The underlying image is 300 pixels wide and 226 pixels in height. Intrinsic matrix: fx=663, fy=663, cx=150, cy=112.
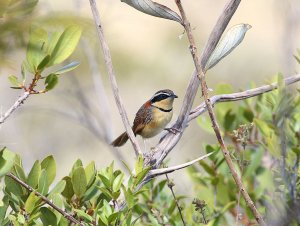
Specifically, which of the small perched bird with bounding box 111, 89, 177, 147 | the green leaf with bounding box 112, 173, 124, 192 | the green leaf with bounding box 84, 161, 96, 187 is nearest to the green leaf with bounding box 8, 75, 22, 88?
the green leaf with bounding box 84, 161, 96, 187

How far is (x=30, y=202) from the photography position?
2145mm

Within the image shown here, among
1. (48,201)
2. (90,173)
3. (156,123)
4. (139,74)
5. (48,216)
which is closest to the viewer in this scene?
(48,201)

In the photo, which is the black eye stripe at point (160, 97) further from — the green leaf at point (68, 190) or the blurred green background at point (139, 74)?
the green leaf at point (68, 190)

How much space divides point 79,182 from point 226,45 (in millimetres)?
690

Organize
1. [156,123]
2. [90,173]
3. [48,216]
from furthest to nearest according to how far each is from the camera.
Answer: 1. [156,123]
2. [90,173]
3. [48,216]

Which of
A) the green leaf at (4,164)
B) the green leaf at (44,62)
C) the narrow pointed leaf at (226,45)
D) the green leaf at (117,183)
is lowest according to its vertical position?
the green leaf at (117,183)

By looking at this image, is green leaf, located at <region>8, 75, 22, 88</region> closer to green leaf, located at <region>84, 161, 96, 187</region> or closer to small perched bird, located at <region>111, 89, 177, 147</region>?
green leaf, located at <region>84, 161, 96, 187</region>

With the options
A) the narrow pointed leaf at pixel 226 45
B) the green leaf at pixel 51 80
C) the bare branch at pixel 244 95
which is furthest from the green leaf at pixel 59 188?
the narrow pointed leaf at pixel 226 45

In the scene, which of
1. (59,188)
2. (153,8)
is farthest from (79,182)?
(153,8)

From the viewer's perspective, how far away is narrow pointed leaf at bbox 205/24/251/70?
2254mm

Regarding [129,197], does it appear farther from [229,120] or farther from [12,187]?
[229,120]

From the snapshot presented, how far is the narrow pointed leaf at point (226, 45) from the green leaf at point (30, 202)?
719 millimetres

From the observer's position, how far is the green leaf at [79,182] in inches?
89.4

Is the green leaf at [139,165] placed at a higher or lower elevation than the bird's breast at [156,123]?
higher
